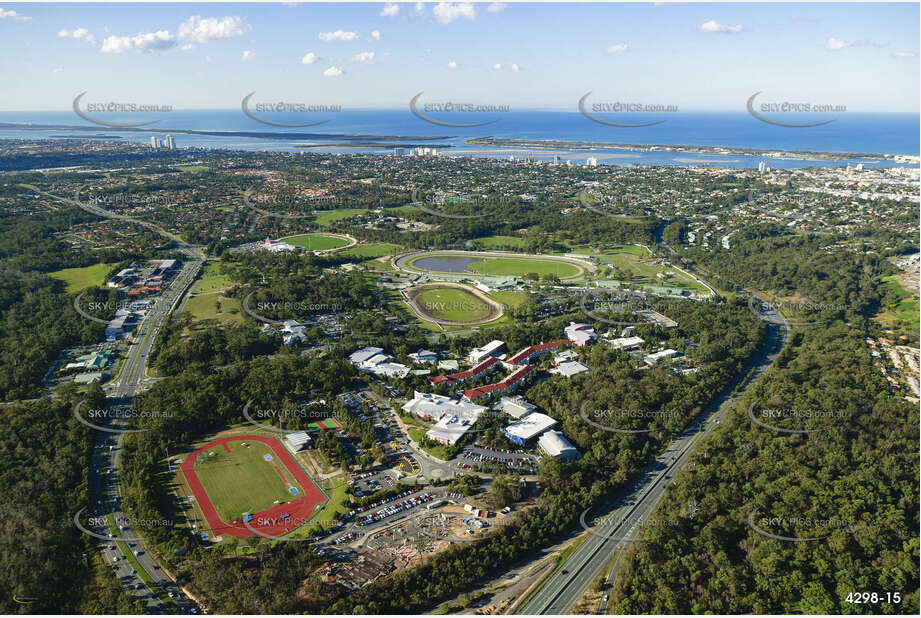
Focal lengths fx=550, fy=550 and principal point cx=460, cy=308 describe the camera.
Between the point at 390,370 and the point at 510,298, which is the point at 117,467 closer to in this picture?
the point at 390,370

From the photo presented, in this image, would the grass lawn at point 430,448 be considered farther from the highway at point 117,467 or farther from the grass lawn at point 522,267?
the grass lawn at point 522,267

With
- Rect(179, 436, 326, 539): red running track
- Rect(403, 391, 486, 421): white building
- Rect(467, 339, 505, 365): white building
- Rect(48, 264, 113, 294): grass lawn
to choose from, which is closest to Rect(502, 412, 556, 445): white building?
Rect(403, 391, 486, 421): white building

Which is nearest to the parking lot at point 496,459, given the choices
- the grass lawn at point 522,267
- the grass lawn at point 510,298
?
the grass lawn at point 510,298

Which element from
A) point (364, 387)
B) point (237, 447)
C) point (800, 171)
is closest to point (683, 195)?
point (800, 171)

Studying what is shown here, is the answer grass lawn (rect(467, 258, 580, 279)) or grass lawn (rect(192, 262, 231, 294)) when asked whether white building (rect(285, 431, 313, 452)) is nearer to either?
grass lawn (rect(192, 262, 231, 294))

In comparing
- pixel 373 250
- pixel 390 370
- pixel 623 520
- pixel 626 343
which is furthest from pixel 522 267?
pixel 623 520

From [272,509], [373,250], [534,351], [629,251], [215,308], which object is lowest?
[272,509]

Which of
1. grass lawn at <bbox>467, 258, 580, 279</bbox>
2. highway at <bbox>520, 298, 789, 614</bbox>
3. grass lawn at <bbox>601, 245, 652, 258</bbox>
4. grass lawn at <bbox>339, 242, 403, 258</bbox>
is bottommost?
highway at <bbox>520, 298, 789, 614</bbox>
